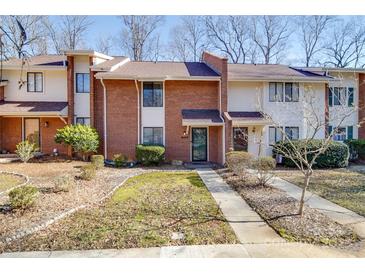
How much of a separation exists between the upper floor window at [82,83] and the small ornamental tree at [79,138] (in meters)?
3.03

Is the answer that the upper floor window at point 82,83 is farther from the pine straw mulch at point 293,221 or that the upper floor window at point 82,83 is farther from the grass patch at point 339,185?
the grass patch at point 339,185

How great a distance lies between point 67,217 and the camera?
699cm

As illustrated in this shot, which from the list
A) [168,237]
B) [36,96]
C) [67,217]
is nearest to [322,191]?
[168,237]

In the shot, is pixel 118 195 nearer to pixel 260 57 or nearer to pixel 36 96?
pixel 36 96

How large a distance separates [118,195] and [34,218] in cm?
304

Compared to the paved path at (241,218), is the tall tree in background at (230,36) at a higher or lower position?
higher

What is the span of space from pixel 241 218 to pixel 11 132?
17008 mm

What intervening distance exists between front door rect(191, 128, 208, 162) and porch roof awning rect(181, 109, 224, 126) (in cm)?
103

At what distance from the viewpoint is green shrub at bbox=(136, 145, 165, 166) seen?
15.7 meters

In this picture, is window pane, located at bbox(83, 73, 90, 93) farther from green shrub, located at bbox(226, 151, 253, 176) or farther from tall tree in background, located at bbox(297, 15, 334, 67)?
tall tree in background, located at bbox(297, 15, 334, 67)

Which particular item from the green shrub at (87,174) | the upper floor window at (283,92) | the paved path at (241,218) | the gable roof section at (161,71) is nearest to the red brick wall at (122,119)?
the gable roof section at (161,71)

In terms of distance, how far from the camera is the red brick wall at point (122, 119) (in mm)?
16844

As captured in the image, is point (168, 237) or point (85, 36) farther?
point (85, 36)

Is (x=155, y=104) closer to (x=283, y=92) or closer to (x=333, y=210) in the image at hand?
(x=283, y=92)
